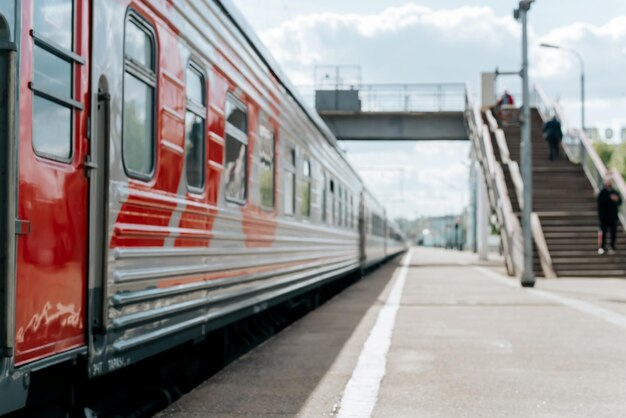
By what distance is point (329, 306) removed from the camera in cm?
1433

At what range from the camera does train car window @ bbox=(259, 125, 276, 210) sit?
9078mm

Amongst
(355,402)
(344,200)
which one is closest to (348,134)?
(344,200)

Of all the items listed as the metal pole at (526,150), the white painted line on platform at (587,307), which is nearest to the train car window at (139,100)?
the white painted line on platform at (587,307)

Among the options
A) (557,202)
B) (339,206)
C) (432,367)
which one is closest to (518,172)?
(557,202)

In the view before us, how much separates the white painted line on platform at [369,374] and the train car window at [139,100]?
1905 millimetres

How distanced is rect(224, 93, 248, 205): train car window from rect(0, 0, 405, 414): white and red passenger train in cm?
2

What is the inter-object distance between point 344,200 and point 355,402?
12.6m

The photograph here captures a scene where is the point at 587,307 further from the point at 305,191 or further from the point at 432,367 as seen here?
the point at 432,367

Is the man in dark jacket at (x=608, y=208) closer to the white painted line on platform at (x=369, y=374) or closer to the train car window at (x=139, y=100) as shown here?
the white painted line on platform at (x=369, y=374)

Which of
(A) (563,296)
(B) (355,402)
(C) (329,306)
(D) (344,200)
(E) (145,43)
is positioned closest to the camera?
(E) (145,43)

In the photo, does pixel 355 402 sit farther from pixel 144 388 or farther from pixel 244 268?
pixel 244 268

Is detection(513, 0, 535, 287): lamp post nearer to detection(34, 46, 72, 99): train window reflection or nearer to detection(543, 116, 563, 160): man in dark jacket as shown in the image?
detection(543, 116, 563, 160): man in dark jacket

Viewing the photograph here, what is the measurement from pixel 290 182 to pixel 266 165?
5.41ft

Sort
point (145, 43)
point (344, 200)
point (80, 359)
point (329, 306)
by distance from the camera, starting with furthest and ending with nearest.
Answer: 1. point (344, 200)
2. point (329, 306)
3. point (145, 43)
4. point (80, 359)
